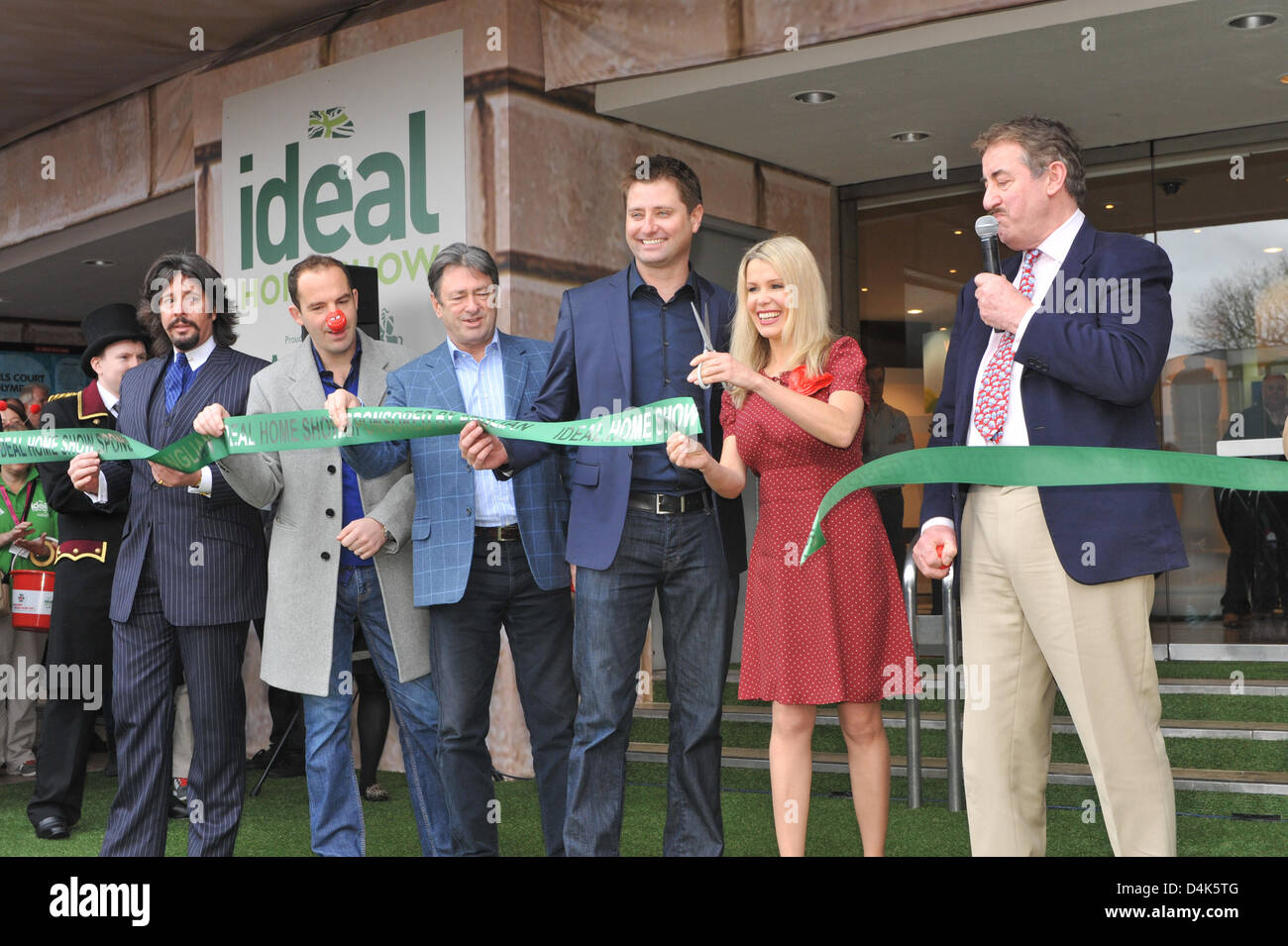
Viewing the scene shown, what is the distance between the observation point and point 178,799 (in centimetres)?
558

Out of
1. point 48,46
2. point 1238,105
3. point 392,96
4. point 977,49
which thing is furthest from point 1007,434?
point 48,46

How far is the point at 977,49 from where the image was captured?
6.10m

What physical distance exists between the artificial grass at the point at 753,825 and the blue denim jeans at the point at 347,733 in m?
0.72

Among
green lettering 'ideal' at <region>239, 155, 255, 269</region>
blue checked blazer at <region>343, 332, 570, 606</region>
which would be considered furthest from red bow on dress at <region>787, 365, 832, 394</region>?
green lettering 'ideal' at <region>239, 155, 255, 269</region>

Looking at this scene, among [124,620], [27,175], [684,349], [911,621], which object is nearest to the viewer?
[684,349]

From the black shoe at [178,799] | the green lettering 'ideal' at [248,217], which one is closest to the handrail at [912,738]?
the black shoe at [178,799]

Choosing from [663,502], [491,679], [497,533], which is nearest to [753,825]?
[491,679]

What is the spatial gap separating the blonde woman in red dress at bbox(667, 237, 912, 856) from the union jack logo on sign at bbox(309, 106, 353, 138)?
428cm

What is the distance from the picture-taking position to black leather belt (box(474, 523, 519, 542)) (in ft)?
12.1

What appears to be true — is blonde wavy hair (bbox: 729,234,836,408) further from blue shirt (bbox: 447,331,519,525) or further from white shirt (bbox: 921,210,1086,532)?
blue shirt (bbox: 447,331,519,525)

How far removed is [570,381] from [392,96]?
3803mm

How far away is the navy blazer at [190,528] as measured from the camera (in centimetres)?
371

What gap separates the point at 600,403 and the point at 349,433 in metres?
0.69
